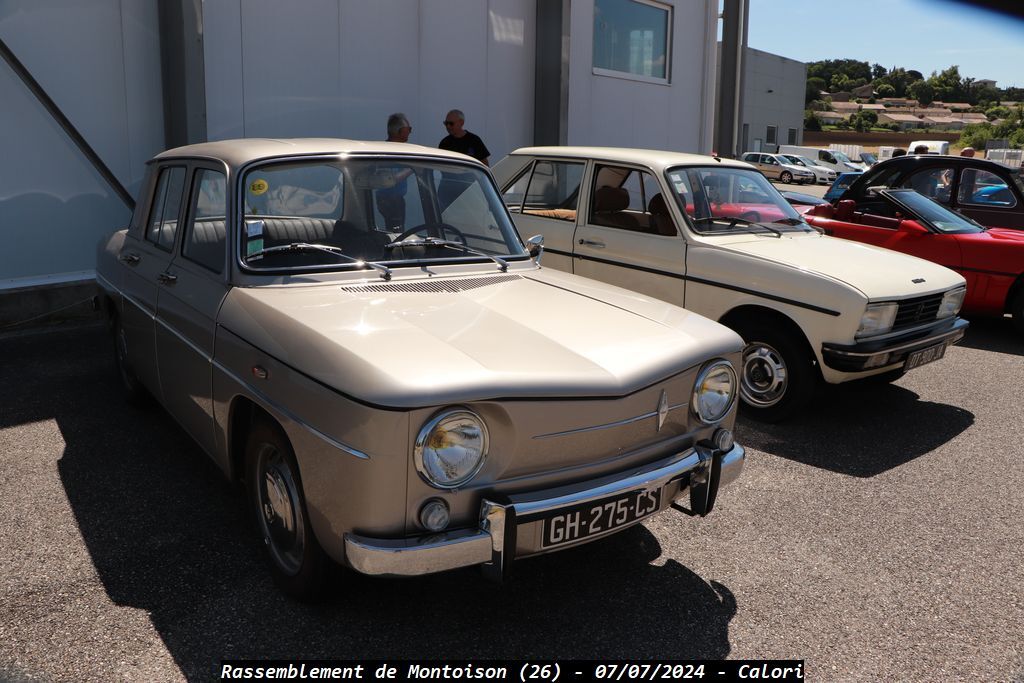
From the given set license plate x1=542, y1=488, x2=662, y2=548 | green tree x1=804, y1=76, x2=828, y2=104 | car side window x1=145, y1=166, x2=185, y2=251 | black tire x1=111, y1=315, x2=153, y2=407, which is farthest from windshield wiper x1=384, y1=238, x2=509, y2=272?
green tree x1=804, y1=76, x2=828, y2=104

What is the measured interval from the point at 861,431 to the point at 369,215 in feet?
11.2

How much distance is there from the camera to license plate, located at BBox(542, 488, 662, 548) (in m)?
2.74

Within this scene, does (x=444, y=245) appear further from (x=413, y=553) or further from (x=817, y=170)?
(x=817, y=170)

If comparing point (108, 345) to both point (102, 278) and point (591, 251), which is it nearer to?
point (102, 278)

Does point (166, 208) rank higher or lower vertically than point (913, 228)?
higher

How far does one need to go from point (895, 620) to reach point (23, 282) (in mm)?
7503

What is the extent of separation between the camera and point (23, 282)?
762 cm

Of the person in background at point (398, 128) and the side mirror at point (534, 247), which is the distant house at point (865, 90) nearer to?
the person in background at point (398, 128)

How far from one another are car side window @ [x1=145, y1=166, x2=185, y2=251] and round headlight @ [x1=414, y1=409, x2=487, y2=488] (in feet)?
7.31

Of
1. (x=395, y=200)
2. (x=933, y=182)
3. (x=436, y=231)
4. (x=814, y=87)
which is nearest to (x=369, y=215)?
(x=395, y=200)

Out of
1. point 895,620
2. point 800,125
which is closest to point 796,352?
point 895,620

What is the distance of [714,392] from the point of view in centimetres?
331

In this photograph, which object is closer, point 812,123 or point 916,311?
point 916,311

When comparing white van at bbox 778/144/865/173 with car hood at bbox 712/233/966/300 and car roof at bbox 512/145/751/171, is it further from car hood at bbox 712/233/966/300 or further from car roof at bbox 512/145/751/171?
car hood at bbox 712/233/966/300
